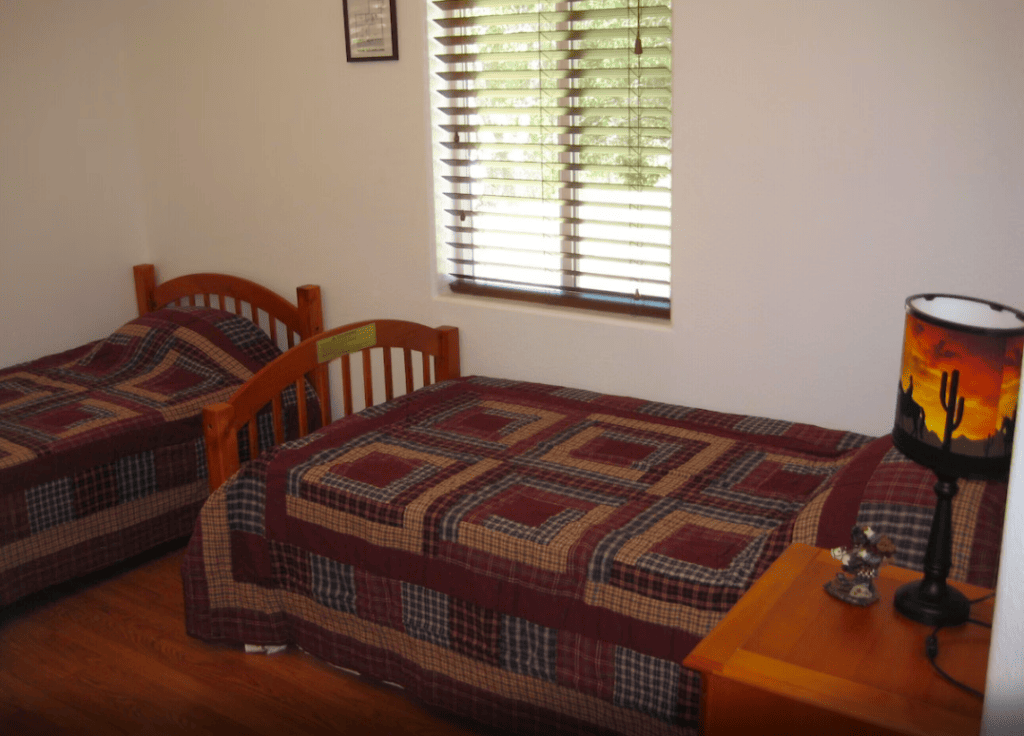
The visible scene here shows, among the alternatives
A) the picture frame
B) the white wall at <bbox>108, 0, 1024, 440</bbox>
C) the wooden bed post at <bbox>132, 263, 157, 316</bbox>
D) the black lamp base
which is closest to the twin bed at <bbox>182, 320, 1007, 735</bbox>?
the white wall at <bbox>108, 0, 1024, 440</bbox>

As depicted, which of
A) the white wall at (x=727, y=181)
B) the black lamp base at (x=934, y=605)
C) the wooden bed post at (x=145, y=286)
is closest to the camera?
the black lamp base at (x=934, y=605)

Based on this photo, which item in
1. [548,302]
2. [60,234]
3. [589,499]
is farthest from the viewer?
[60,234]

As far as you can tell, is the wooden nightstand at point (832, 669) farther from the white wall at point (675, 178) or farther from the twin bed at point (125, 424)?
the twin bed at point (125, 424)

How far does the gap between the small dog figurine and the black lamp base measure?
4 centimetres

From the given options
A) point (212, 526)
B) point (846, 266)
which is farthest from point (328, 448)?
point (846, 266)

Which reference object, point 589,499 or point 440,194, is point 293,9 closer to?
point 440,194

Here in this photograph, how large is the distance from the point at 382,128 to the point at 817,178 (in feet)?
4.35

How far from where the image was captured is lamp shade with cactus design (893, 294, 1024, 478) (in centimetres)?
124

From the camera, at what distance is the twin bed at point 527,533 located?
1861 mm

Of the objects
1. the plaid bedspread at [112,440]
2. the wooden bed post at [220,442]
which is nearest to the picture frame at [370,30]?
the plaid bedspread at [112,440]

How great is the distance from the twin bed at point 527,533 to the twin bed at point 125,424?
1.59ft

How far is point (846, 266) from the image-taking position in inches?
95.5

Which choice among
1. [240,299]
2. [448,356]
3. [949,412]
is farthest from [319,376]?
[949,412]

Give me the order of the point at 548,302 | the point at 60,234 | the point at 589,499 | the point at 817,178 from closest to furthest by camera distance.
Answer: the point at 589,499, the point at 817,178, the point at 548,302, the point at 60,234
